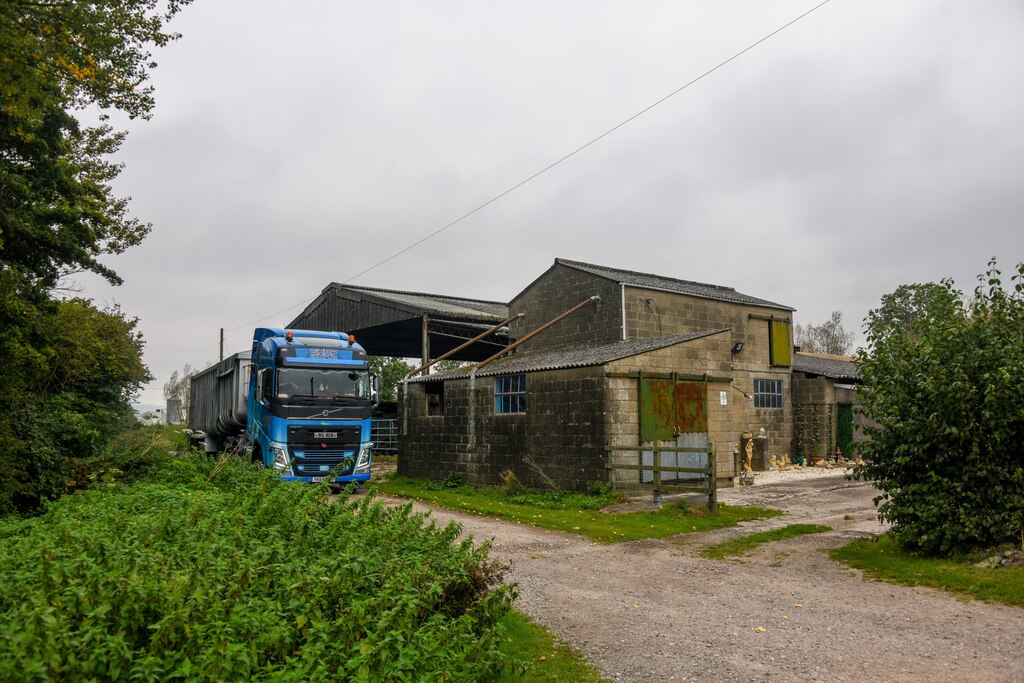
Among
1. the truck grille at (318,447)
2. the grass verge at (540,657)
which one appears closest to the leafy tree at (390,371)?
the truck grille at (318,447)

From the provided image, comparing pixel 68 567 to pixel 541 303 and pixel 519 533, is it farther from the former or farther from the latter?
pixel 541 303

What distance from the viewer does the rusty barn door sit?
1727 cm

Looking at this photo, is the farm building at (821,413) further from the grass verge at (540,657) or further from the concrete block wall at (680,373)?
the grass verge at (540,657)

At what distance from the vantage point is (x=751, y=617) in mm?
7414

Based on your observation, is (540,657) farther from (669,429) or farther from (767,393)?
(767,393)

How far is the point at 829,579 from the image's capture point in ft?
30.5

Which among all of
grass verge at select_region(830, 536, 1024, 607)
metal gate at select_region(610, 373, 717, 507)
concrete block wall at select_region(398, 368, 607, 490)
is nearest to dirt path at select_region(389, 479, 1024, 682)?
grass verge at select_region(830, 536, 1024, 607)

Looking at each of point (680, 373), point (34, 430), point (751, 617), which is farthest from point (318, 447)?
point (751, 617)

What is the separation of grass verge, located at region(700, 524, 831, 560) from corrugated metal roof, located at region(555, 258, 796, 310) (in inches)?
467

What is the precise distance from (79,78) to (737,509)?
45.8 feet

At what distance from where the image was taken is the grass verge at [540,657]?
557 cm

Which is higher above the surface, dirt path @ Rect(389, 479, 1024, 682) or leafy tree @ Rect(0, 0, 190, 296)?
leafy tree @ Rect(0, 0, 190, 296)

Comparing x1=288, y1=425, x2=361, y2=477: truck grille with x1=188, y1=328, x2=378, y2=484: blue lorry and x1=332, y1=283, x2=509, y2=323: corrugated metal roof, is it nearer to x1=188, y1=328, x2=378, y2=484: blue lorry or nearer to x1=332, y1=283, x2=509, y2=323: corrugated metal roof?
x1=188, y1=328, x2=378, y2=484: blue lorry

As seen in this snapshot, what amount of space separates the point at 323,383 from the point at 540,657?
12.4 meters
